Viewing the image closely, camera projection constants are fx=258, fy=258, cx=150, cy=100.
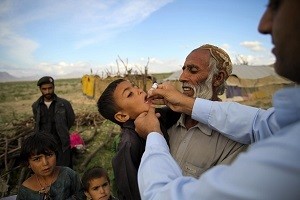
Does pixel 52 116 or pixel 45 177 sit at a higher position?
pixel 52 116

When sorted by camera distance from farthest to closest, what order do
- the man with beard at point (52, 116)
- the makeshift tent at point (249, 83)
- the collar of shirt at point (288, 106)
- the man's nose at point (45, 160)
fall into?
the makeshift tent at point (249, 83), the man with beard at point (52, 116), the man's nose at point (45, 160), the collar of shirt at point (288, 106)

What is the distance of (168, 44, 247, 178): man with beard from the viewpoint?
209cm

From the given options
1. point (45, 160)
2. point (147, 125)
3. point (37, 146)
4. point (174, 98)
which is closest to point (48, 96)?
point (37, 146)

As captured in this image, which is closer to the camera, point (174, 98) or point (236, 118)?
point (236, 118)

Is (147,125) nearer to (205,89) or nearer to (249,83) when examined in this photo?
(205,89)

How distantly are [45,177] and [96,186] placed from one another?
0.69m

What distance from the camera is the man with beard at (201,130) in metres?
2.09

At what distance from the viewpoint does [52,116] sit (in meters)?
6.86

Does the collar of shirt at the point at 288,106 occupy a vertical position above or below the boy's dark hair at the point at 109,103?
above

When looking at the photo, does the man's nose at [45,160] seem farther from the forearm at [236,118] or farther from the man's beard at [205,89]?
the forearm at [236,118]

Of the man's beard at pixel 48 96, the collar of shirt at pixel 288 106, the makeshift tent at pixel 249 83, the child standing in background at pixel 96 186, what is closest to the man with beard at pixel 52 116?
the man's beard at pixel 48 96

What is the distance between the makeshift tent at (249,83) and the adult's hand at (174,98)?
766 inches

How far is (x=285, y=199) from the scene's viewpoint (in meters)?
0.70

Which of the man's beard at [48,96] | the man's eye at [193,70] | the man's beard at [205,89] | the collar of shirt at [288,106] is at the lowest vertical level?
the man's beard at [48,96]
